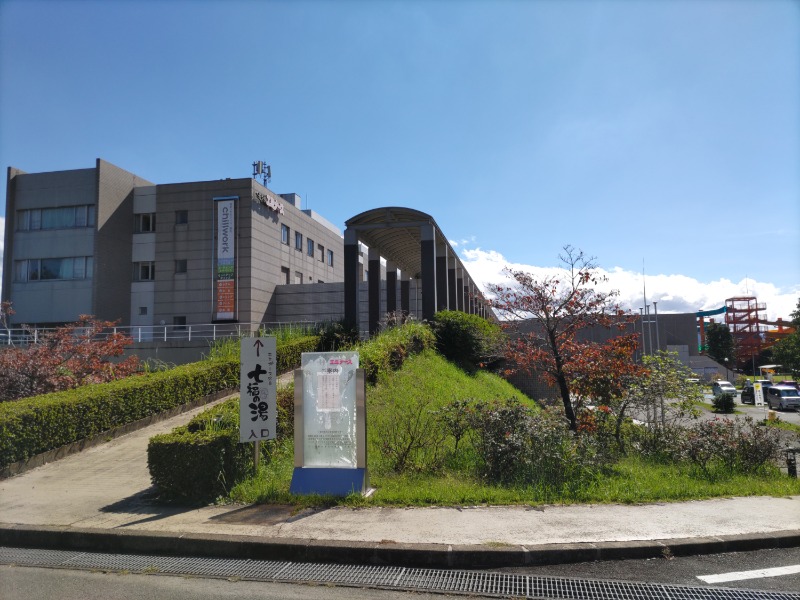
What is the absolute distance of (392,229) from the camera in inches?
891

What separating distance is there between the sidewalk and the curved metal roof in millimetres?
14872

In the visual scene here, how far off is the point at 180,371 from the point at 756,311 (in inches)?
4176

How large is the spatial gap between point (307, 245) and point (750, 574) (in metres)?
38.7

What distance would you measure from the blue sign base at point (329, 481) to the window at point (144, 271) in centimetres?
3068

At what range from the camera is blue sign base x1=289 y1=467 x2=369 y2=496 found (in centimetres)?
720

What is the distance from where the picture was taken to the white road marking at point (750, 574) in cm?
485

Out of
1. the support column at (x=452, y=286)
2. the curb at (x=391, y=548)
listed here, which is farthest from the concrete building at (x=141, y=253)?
the curb at (x=391, y=548)

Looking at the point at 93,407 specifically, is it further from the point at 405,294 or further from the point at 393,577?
the point at 405,294

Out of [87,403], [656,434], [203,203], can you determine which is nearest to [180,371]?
[87,403]

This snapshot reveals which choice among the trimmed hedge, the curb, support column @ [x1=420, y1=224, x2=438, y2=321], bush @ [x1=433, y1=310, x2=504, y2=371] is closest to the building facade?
support column @ [x1=420, y1=224, x2=438, y2=321]

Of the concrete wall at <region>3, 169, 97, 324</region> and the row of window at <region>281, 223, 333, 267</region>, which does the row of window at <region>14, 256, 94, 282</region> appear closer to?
the concrete wall at <region>3, 169, 97, 324</region>

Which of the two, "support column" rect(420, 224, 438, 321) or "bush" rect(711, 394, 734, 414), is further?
"bush" rect(711, 394, 734, 414)

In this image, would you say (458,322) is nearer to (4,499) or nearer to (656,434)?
(656,434)

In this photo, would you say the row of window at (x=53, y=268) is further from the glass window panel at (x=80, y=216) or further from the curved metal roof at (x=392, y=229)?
the curved metal roof at (x=392, y=229)
